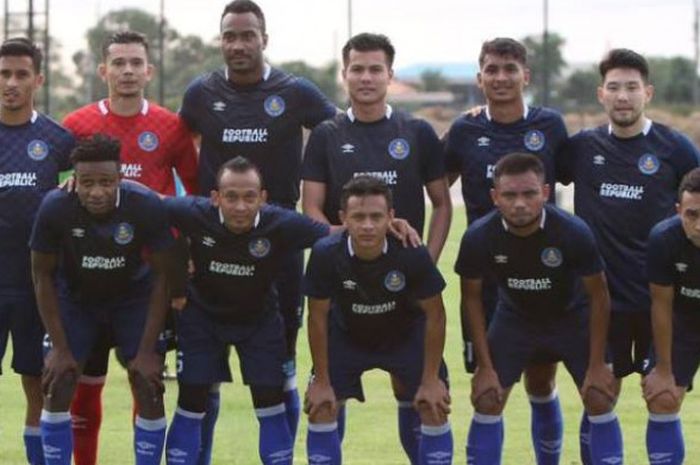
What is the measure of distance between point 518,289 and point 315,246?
3.29ft

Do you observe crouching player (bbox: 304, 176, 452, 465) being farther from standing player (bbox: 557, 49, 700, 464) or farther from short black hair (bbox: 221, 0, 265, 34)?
short black hair (bbox: 221, 0, 265, 34)

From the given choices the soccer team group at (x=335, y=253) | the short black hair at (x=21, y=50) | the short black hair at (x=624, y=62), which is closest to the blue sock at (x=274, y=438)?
the soccer team group at (x=335, y=253)

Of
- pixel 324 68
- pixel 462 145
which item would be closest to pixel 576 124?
pixel 324 68

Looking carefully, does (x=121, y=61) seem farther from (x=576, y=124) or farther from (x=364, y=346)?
(x=576, y=124)

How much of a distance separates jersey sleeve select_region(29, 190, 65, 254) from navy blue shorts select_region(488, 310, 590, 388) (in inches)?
85.4

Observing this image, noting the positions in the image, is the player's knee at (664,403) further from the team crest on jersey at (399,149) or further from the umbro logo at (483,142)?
the team crest on jersey at (399,149)

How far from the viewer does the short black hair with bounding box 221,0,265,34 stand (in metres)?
7.98

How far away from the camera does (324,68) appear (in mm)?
45906

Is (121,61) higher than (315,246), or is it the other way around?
(121,61)

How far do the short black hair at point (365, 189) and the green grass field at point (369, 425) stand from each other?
6.63 ft

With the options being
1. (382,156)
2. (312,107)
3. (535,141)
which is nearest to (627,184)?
(535,141)

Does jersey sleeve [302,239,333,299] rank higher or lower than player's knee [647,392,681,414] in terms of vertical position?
higher

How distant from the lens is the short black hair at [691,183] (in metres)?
7.20

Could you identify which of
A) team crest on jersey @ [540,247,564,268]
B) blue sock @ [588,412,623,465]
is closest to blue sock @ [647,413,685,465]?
blue sock @ [588,412,623,465]
